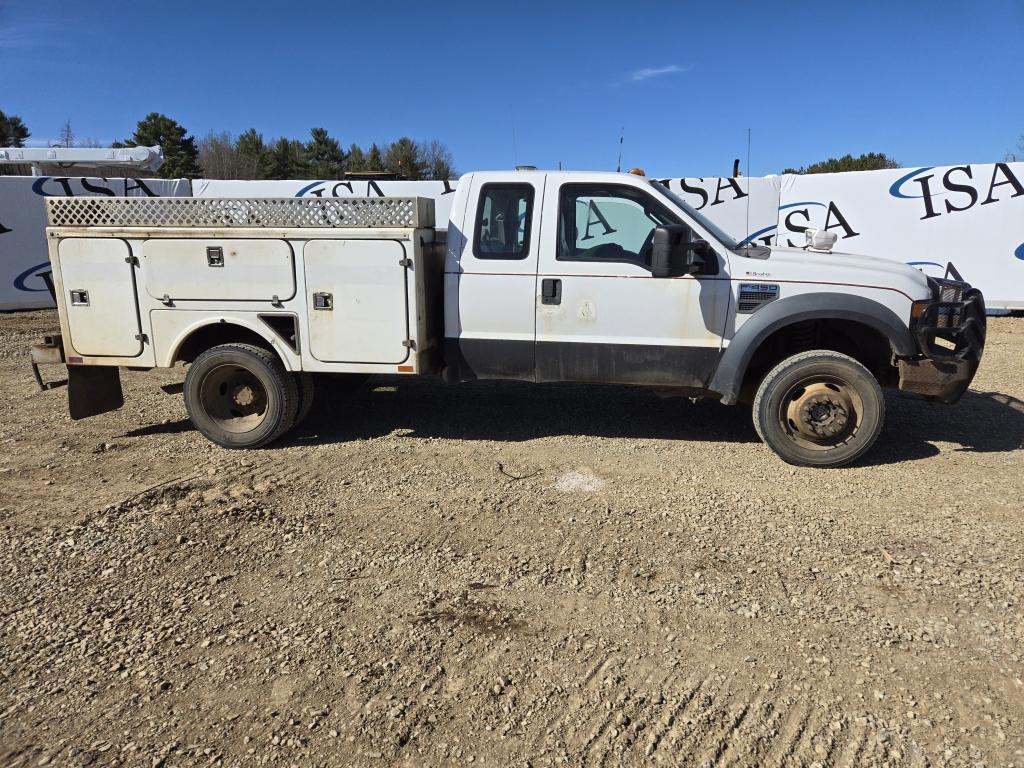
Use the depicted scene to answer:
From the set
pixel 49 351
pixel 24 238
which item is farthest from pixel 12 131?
pixel 49 351

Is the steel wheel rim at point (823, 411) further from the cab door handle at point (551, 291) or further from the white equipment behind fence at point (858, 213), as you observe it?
the white equipment behind fence at point (858, 213)

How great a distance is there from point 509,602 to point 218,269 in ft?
11.8

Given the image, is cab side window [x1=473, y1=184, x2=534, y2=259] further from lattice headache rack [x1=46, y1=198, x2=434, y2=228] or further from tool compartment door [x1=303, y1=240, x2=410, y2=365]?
tool compartment door [x1=303, y1=240, x2=410, y2=365]

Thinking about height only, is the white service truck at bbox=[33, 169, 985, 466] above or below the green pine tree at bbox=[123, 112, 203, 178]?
below

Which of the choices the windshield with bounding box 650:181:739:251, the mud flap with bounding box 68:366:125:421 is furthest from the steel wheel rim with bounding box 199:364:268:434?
the windshield with bounding box 650:181:739:251

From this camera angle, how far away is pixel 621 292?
507 cm

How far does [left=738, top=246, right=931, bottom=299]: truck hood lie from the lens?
4.87 m

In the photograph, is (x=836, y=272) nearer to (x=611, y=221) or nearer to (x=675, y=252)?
(x=675, y=252)

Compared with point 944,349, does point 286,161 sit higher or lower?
higher

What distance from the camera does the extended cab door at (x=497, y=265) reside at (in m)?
5.15

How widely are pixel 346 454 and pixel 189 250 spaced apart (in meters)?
2.01

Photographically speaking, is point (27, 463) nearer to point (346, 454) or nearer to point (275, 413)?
point (275, 413)

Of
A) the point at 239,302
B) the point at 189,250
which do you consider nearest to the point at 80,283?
the point at 189,250

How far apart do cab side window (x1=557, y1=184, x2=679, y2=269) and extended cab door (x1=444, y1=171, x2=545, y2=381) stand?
224mm
